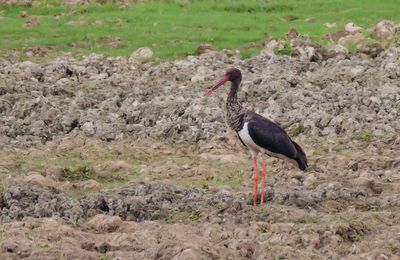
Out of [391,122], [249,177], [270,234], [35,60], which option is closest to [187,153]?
[249,177]

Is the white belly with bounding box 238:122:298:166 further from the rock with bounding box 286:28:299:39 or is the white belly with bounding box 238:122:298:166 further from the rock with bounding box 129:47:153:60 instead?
the rock with bounding box 286:28:299:39

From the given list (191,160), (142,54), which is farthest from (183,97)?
(142,54)

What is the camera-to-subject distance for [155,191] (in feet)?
43.5

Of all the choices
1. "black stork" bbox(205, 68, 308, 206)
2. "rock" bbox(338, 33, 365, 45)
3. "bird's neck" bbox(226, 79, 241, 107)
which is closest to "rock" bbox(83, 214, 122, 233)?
"black stork" bbox(205, 68, 308, 206)

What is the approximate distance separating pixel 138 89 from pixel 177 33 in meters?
5.58

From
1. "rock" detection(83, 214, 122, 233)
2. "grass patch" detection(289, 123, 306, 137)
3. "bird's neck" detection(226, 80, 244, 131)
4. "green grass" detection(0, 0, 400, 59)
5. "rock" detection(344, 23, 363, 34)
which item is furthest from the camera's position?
"rock" detection(344, 23, 363, 34)

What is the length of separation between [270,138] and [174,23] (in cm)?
1303

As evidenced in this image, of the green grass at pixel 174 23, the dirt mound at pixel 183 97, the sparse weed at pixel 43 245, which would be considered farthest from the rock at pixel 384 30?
the sparse weed at pixel 43 245

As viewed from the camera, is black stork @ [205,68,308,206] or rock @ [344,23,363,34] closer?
black stork @ [205,68,308,206]

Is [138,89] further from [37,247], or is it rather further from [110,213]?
[37,247]

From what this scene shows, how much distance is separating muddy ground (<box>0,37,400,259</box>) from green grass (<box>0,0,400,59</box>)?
1546 mm

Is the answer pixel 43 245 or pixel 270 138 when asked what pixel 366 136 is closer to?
pixel 270 138

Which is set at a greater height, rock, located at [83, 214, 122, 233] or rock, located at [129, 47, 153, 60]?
rock, located at [83, 214, 122, 233]

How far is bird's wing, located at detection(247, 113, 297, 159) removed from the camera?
13344mm
